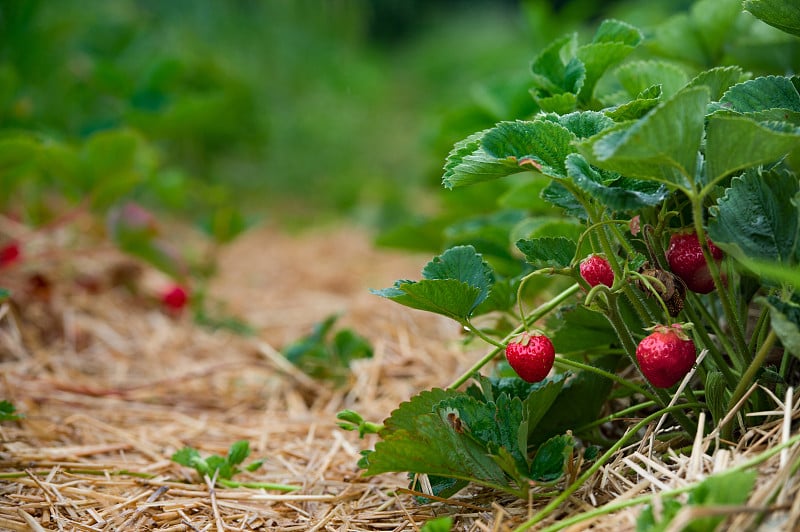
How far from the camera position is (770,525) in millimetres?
544

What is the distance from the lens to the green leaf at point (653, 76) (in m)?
0.80

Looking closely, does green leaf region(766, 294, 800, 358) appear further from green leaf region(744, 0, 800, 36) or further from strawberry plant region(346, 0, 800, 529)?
green leaf region(744, 0, 800, 36)

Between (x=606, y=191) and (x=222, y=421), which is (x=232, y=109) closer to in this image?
(x=222, y=421)

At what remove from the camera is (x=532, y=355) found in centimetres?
66

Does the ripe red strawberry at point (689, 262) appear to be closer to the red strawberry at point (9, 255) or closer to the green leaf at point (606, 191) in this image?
the green leaf at point (606, 191)

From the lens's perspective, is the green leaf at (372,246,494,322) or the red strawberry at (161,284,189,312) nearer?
the green leaf at (372,246,494,322)

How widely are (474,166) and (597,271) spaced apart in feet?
0.53

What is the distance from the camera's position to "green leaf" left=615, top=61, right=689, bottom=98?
2.64ft

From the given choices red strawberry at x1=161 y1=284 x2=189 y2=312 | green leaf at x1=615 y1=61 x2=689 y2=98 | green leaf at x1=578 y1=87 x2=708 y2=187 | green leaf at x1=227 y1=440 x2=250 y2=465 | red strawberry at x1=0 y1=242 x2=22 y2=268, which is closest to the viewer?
green leaf at x1=578 y1=87 x2=708 y2=187

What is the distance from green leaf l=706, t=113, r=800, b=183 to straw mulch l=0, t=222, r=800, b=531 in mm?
250

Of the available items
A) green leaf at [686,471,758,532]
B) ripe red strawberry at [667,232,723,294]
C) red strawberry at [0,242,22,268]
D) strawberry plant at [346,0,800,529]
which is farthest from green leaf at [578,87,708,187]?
red strawberry at [0,242,22,268]

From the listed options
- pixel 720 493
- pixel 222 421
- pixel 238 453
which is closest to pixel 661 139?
pixel 720 493

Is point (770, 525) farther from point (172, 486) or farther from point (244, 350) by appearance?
point (244, 350)

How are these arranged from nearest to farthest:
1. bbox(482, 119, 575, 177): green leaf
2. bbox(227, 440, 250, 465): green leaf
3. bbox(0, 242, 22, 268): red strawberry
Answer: bbox(482, 119, 575, 177): green leaf < bbox(227, 440, 250, 465): green leaf < bbox(0, 242, 22, 268): red strawberry
